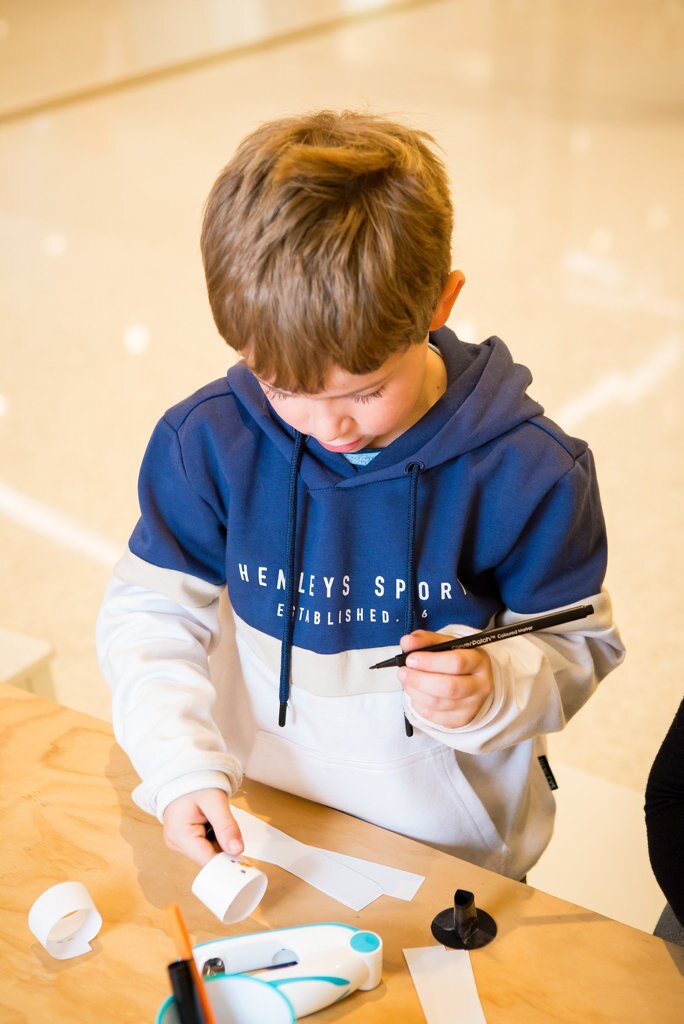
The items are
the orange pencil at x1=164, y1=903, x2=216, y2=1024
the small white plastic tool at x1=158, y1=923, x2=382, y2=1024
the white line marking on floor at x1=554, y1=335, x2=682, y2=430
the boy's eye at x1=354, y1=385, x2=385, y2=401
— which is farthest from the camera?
the white line marking on floor at x1=554, y1=335, x2=682, y2=430

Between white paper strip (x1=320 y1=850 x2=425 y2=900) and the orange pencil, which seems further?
white paper strip (x1=320 y1=850 x2=425 y2=900)

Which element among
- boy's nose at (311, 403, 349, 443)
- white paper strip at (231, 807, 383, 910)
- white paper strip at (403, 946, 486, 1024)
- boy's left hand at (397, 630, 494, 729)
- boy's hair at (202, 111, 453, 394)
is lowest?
white paper strip at (231, 807, 383, 910)

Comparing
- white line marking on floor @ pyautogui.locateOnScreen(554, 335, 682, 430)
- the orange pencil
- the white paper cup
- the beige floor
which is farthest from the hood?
white line marking on floor @ pyautogui.locateOnScreen(554, 335, 682, 430)

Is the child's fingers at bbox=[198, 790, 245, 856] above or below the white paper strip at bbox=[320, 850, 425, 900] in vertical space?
above

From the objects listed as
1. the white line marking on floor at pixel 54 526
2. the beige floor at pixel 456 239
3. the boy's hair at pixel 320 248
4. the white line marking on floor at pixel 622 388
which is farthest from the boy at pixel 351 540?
the white line marking on floor at pixel 622 388

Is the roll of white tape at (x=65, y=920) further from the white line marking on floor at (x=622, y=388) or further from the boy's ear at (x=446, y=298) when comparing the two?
the white line marking on floor at (x=622, y=388)

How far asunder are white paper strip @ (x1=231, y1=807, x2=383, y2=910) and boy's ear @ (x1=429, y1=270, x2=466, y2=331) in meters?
0.48

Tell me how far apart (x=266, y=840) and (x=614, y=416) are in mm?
2276

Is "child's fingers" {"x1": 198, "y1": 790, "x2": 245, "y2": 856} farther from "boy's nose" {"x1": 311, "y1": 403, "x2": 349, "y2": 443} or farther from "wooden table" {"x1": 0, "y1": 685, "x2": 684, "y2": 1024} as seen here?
"boy's nose" {"x1": 311, "y1": 403, "x2": 349, "y2": 443}

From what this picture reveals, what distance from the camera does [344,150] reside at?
0.81 metres

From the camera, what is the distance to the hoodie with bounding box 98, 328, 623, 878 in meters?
0.98

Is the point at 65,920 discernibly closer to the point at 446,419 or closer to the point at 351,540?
the point at 351,540

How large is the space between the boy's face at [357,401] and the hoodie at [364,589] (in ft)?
0.29

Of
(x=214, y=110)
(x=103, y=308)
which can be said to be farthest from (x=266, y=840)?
(x=214, y=110)
